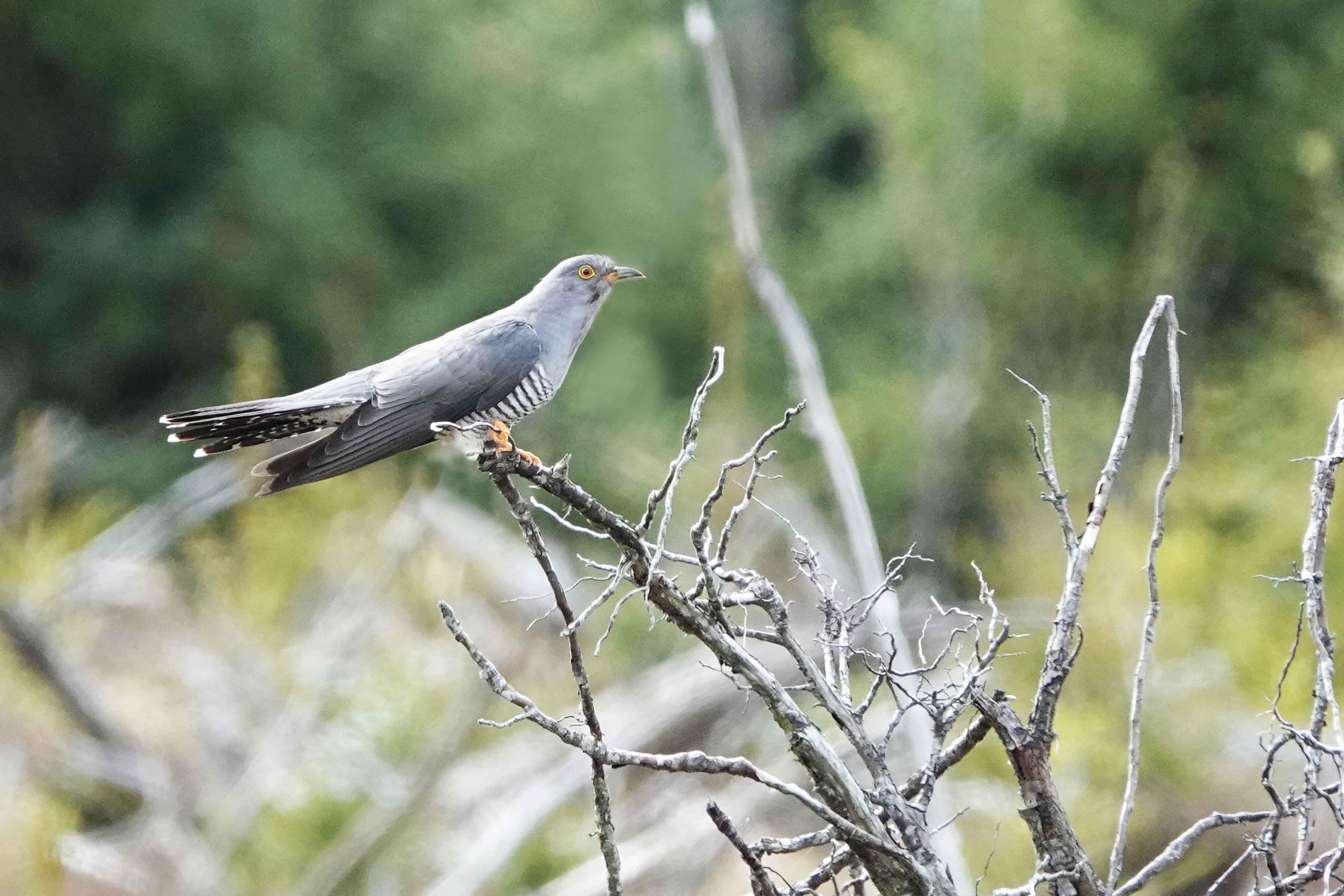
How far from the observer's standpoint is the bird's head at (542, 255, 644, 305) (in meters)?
2.83

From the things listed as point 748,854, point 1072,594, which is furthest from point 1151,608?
point 748,854

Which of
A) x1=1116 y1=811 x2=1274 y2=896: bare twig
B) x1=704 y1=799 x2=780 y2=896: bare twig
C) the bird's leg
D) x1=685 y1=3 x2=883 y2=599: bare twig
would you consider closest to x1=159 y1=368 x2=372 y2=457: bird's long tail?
the bird's leg

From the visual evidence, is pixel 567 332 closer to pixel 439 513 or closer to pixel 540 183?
pixel 439 513

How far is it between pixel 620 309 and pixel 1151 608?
7676 millimetres

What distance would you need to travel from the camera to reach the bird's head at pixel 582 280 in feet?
9.30

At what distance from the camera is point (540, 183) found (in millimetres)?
10352

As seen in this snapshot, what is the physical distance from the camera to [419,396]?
2439mm

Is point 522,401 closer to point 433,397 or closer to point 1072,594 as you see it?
point 433,397

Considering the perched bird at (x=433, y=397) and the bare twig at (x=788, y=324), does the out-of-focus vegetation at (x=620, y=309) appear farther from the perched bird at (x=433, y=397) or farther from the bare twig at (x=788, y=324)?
the perched bird at (x=433, y=397)

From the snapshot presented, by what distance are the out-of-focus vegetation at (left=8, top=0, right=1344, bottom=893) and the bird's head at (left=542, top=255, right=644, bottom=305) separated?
1287 mm

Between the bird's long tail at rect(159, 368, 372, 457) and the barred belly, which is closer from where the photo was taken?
the bird's long tail at rect(159, 368, 372, 457)

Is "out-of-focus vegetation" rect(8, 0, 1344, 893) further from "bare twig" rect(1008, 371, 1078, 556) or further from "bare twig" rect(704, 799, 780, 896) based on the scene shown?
"bare twig" rect(704, 799, 780, 896)

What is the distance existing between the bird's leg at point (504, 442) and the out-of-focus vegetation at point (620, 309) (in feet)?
4.85

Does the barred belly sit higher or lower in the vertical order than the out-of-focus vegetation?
lower
